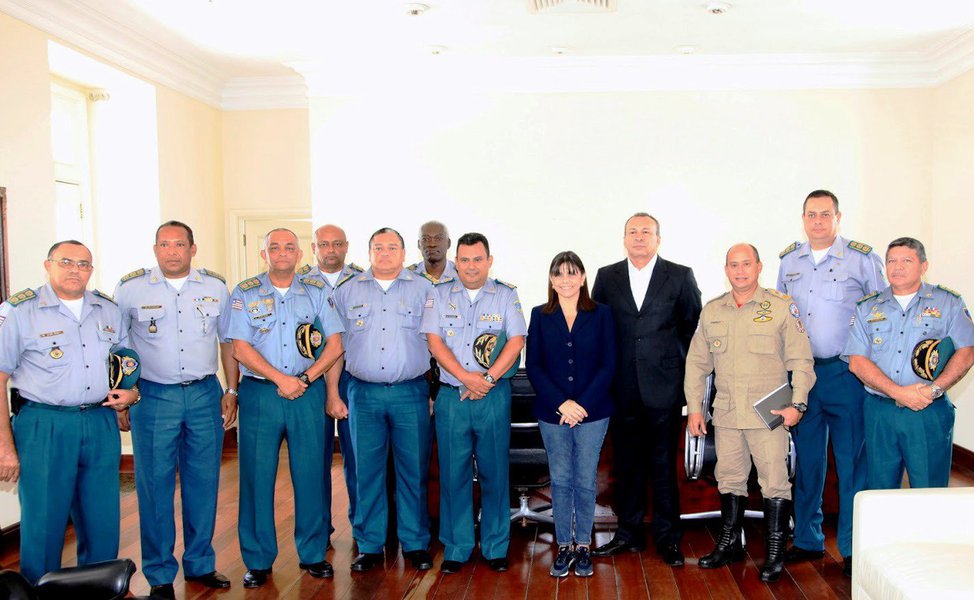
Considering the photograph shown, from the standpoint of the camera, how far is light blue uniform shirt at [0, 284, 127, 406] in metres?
3.31

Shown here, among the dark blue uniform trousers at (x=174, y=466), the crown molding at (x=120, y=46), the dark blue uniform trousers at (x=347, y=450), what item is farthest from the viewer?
the crown molding at (x=120, y=46)

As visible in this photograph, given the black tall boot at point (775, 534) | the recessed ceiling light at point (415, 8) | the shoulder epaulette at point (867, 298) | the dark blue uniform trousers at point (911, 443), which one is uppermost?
the recessed ceiling light at point (415, 8)

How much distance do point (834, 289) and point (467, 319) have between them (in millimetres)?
1909

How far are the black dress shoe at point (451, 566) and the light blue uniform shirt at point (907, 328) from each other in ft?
7.30

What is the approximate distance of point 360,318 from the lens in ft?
13.1

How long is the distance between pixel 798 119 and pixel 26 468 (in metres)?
6.13

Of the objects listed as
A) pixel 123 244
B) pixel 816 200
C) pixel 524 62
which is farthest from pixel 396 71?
pixel 816 200

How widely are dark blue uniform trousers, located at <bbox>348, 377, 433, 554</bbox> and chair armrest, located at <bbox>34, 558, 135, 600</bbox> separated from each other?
5.16 feet

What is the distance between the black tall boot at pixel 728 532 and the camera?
12.9 feet

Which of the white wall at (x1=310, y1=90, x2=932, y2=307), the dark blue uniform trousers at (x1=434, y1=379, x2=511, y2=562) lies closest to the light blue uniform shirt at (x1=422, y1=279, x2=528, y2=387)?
the dark blue uniform trousers at (x1=434, y1=379, x2=511, y2=562)

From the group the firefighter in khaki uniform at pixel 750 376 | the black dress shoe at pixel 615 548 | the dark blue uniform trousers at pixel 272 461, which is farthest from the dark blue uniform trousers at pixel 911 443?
Answer: the dark blue uniform trousers at pixel 272 461

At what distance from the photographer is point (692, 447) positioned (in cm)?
420

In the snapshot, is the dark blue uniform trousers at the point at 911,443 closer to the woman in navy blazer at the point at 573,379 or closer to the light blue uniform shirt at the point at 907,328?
the light blue uniform shirt at the point at 907,328

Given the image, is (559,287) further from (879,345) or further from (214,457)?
(214,457)
